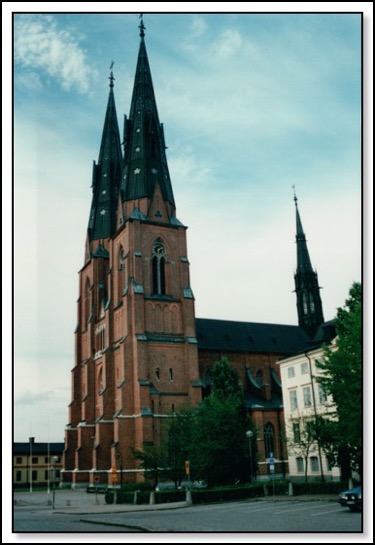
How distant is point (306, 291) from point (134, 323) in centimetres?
3259

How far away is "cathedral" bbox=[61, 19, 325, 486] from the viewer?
55781 millimetres

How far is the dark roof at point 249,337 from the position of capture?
71188mm

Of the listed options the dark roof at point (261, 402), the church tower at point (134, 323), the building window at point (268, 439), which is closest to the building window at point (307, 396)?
the church tower at point (134, 323)

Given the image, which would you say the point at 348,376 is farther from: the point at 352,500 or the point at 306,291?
the point at 306,291

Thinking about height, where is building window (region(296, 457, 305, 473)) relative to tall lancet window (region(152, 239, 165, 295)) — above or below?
below

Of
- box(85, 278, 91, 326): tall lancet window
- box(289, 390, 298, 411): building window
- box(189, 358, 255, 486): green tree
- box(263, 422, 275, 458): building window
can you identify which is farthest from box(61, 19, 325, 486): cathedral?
box(189, 358, 255, 486): green tree

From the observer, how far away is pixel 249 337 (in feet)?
246

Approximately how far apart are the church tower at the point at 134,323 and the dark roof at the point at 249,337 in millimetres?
10678

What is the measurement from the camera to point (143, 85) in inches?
2665

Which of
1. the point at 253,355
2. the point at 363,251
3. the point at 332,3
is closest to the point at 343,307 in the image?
the point at 363,251

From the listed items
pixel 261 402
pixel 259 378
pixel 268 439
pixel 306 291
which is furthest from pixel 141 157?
pixel 268 439

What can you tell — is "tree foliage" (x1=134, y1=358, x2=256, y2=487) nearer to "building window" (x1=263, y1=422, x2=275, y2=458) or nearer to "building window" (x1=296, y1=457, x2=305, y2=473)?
"building window" (x1=296, y1=457, x2=305, y2=473)

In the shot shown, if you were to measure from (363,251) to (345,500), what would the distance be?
400 inches

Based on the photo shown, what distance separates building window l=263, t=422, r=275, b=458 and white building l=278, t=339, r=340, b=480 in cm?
890
